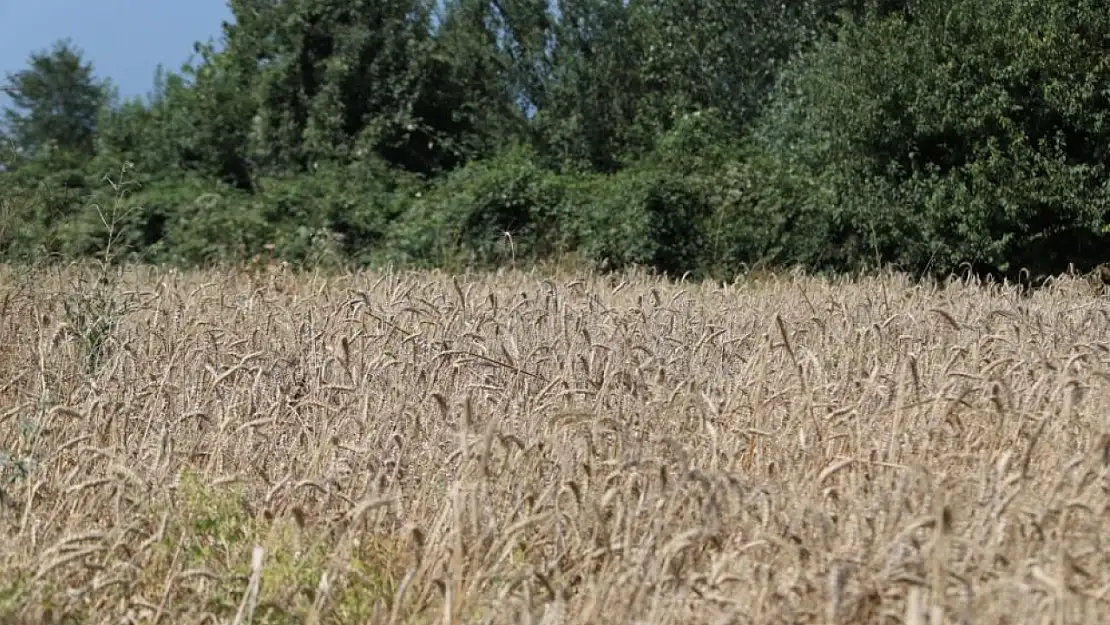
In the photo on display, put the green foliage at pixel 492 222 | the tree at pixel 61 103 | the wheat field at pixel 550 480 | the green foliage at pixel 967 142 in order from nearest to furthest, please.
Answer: the wheat field at pixel 550 480, the green foliage at pixel 967 142, the green foliage at pixel 492 222, the tree at pixel 61 103

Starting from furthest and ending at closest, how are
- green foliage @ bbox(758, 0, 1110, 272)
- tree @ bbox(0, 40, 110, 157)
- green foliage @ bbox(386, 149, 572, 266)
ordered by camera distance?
1. tree @ bbox(0, 40, 110, 157)
2. green foliage @ bbox(386, 149, 572, 266)
3. green foliage @ bbox(758, 0, 1110, 272)

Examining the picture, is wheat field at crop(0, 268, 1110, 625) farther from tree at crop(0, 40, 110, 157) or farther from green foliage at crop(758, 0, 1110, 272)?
tree at crop(0, 40, 110, 157)

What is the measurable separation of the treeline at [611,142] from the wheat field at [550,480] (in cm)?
169

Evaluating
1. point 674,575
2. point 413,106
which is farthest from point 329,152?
point 674,575

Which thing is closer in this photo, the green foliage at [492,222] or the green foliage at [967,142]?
the green foliage at [967,142]

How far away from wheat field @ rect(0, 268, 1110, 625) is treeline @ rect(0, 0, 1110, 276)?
5.53 ft

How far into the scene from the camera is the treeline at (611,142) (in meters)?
12.9

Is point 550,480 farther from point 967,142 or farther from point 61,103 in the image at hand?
point 61,103

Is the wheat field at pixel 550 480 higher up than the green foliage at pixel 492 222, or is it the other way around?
the green foliage at pixel 492 222

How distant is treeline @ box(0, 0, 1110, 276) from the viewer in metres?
12.9

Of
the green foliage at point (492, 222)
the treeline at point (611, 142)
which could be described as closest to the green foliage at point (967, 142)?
the treeline at point (611, 142)

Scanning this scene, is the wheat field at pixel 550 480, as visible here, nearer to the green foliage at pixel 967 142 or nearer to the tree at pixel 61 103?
the green foliage at pixel 967 142

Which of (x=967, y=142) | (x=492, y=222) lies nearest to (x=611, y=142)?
(x=492, y=222)

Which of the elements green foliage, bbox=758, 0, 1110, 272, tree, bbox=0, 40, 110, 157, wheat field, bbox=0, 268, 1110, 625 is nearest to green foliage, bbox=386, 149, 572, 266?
green foliage, bbox=758, 0, 1110, 272
